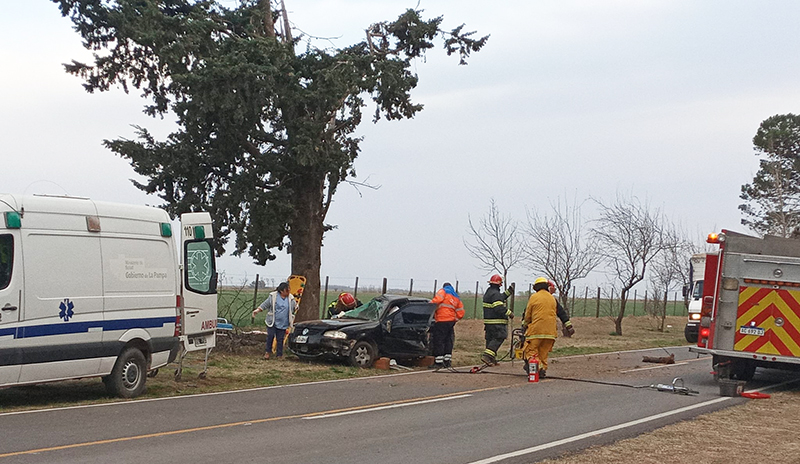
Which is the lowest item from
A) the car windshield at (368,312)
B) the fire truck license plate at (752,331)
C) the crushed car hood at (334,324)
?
Result: the crushed car hood at (334,324)

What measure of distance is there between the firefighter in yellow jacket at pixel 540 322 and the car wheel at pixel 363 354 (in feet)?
11.6

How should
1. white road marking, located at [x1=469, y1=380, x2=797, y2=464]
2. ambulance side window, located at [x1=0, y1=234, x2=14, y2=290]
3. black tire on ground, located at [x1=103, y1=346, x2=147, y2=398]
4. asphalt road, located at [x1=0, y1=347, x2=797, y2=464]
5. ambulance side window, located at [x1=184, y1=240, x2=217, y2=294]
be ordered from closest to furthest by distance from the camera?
asphalt road, located at [x1=0, y1=347, x2=797, y2=464] < white road marking, located at [x1=469, y1=380, x2=797, y2=464] < ambulance side window, located at [x1=0, y1=234, x2=14, y2=290] < black tire on ground, located at [x1=103, y1=346, x2=147, y2=398] < ambulance side window, located at [x1=184, y1=240, x2=217, y2=294]

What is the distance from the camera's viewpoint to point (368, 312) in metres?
18.8

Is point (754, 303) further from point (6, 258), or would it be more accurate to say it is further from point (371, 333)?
point (6, 258)

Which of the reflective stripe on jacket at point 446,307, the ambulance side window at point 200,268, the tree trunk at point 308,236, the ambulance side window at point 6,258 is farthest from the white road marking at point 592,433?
the tree trunk at point 308,236

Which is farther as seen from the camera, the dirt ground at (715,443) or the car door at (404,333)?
the car door at (404,333)

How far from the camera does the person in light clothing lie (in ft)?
61.1

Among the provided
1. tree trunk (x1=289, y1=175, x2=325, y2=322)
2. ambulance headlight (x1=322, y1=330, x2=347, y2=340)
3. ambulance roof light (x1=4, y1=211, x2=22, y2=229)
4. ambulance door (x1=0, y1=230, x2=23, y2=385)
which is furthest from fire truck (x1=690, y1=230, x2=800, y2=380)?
ambulance roof light (x1=4, y1=211, x2=22, y2=229)

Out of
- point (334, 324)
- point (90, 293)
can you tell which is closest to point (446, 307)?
point (334, 324)

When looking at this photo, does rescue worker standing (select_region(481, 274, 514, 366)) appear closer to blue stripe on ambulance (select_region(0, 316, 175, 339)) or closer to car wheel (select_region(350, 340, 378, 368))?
car wheel (select_region(350, 340, 378, 368))

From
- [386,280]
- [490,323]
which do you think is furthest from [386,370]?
[386,280]

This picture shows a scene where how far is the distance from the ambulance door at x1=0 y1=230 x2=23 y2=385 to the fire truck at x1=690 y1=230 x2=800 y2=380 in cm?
1190

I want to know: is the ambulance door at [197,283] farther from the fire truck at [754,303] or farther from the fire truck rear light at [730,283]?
the fire truck rear light at [730,283]

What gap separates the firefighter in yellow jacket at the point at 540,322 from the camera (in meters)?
15.6
